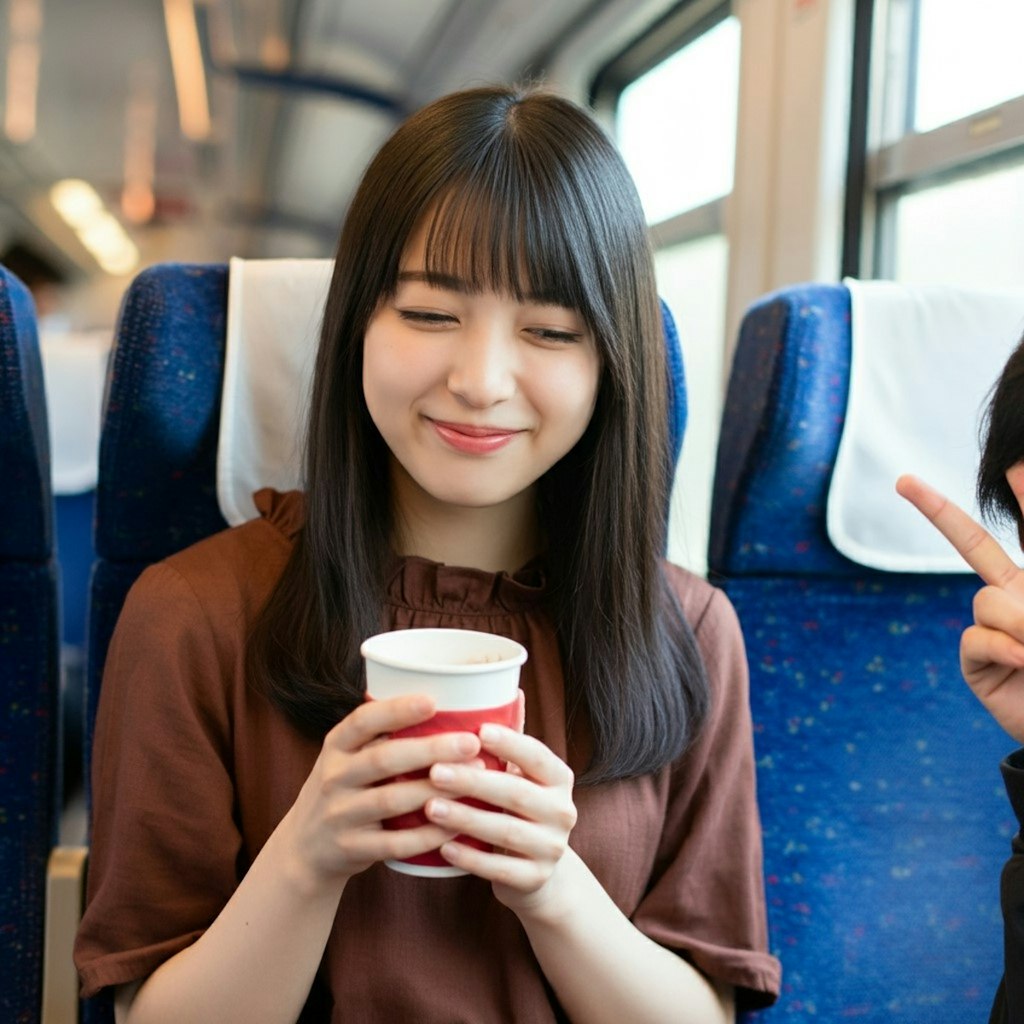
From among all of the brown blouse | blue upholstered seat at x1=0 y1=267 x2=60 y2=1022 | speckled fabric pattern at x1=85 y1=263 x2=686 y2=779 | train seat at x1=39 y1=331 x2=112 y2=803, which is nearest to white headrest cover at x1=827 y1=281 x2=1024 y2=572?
speckled fabric pattern at x1=85 y1=263 x2=686 y2=779

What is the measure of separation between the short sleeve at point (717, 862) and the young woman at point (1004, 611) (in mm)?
236

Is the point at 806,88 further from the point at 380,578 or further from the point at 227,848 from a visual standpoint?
the point at 227,848

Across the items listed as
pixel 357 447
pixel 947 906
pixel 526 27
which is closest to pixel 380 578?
pixel 357 447

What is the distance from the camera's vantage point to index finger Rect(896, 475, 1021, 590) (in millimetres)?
972

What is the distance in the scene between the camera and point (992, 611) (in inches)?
37.5

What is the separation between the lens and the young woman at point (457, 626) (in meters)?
1.02

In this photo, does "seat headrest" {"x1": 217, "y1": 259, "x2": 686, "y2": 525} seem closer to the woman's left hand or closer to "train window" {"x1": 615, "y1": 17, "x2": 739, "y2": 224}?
the woman's left hand

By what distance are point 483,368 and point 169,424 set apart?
42cm

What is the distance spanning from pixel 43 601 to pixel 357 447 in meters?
0.40

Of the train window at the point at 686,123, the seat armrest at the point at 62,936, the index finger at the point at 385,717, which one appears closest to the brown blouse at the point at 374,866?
the seat armrest at the point at 62,936

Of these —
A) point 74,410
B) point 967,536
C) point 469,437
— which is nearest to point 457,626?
point 469,437

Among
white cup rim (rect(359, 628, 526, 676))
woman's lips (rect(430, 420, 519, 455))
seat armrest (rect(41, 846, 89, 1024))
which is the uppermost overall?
woman's lips (rect(430, 420, 519, 455))

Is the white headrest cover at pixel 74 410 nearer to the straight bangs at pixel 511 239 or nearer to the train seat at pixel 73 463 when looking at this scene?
the train seat at pixel 73 463

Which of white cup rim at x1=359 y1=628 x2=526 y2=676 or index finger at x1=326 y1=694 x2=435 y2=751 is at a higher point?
white cup rim at x1=359 y1=628 x2=526 y2=676
